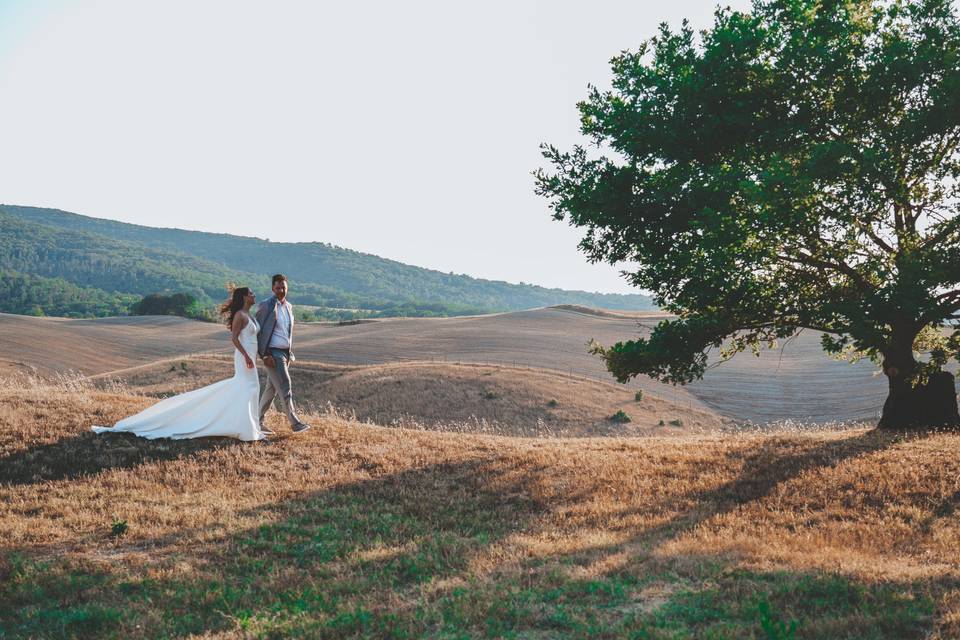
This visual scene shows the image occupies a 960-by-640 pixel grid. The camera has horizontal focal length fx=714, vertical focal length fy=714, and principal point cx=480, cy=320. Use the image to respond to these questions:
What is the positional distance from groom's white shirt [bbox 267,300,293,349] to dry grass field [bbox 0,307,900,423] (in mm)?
27957

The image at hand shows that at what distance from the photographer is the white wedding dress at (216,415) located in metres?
13.8

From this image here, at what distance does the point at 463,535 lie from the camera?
9.65 m

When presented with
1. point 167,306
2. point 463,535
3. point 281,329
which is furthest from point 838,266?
point 167,306

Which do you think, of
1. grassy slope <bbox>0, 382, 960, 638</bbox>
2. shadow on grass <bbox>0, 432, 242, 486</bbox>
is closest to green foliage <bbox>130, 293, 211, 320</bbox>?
grassy slope <bbox>0, 382, 960, 638</bbox>

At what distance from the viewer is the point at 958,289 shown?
15.6 meters

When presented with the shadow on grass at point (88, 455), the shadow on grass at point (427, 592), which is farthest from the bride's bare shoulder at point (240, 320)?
the shadow on grass at point (427, 592)

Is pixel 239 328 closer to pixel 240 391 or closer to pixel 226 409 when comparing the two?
pixel 240 391

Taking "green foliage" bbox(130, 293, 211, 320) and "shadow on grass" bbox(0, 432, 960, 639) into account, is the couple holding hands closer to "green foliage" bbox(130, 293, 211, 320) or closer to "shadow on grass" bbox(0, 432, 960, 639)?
"shadow on grass" bbox(0, 432, 960, 639)

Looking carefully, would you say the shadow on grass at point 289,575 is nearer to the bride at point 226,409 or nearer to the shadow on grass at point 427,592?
the shadow on grass at point 427,592

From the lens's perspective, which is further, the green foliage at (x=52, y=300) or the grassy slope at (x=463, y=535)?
the green foliage at (x=52, y=300)

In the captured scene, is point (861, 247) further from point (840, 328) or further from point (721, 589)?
point (721, 589)

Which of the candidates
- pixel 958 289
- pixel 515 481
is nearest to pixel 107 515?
pixel 515 481

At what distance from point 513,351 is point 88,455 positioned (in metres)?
45.9

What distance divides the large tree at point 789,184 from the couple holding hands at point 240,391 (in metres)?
8.02
